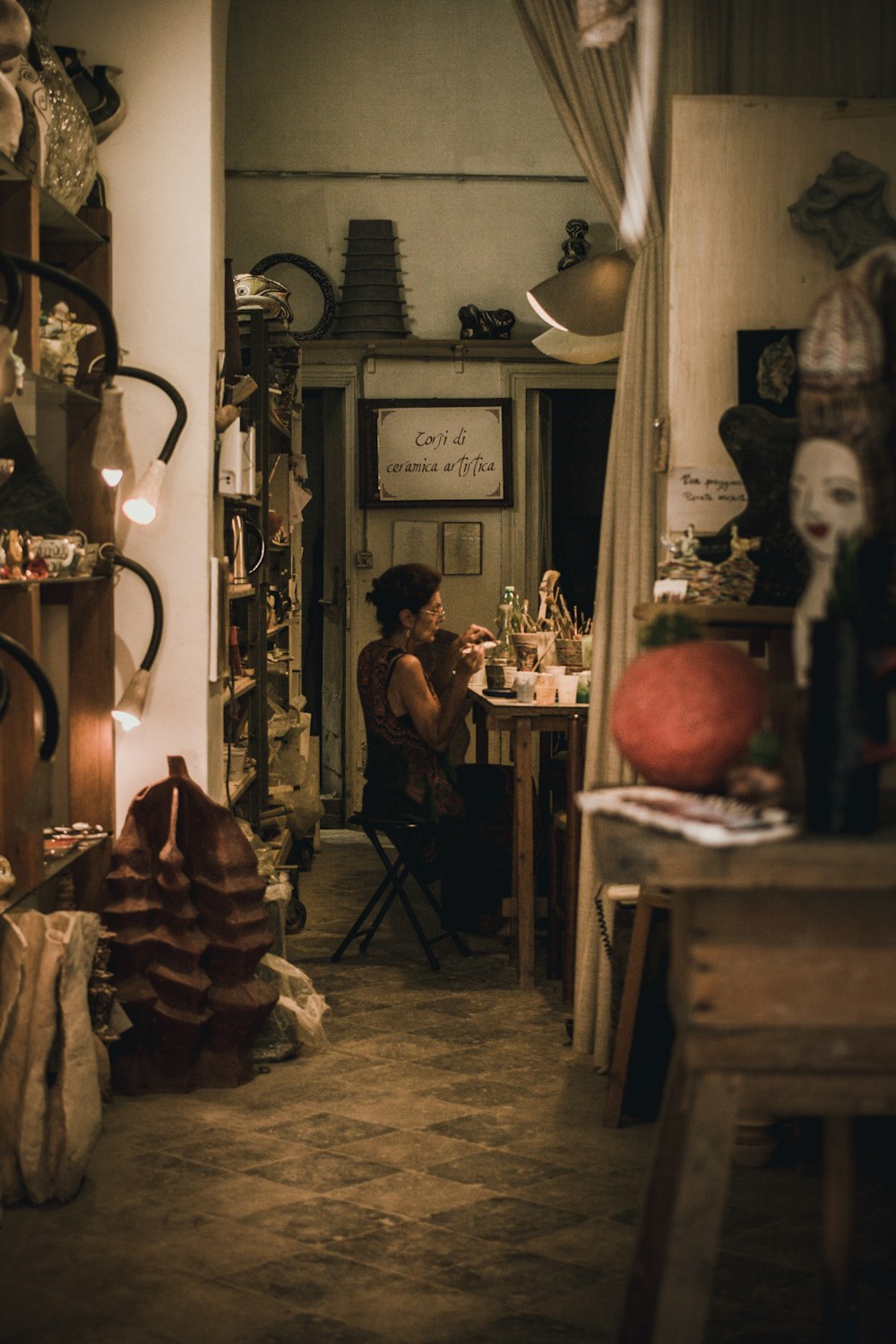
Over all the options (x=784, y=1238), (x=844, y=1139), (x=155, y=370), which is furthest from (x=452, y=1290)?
(x=155, y=370)

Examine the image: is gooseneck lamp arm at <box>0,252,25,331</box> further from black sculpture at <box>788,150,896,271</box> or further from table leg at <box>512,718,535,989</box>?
table leg at <box>512,718,535,989</box>

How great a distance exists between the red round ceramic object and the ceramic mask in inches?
7.9

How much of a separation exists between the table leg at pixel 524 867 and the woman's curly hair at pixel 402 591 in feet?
2.88

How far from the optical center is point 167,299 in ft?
13.7

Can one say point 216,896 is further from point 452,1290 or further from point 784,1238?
point 784,1238

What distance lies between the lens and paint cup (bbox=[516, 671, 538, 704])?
529 centimetres

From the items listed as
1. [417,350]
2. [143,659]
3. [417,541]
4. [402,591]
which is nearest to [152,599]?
[143,659]

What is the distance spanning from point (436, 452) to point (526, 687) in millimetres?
3098

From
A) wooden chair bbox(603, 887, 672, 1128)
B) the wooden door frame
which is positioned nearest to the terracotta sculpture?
wooden chair bbox(603, 887, 672, 1128)

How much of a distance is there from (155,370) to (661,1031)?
7.66ft

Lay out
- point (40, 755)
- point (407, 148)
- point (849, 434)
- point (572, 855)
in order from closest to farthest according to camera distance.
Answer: point (849, 434), point (40, 755), point (572, 855), point (407, 148)

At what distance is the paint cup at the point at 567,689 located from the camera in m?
5.30

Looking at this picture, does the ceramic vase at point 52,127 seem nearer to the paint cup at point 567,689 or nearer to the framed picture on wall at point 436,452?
the paint cup at point 567,689

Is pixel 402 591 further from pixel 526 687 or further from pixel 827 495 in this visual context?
pixel 827 495
